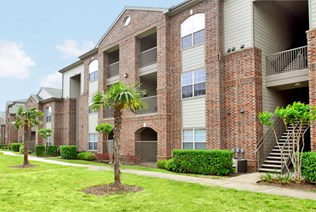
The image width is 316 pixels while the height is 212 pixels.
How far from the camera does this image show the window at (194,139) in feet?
57.1

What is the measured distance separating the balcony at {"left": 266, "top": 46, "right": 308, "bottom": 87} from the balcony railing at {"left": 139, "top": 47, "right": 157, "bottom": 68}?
8.49 metres

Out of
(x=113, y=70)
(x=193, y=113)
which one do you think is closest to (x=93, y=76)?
(x=113, y=70)

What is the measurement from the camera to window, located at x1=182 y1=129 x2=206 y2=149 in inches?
685

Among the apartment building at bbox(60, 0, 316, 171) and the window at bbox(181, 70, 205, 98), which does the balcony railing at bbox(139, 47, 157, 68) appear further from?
the window at bbox(181, 70, 205, 98)

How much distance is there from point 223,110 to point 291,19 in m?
7.97

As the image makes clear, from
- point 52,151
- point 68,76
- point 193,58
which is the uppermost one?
point 68,76

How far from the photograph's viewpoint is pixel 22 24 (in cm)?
2650

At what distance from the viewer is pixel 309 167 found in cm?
1075

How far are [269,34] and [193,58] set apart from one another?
15.3ft

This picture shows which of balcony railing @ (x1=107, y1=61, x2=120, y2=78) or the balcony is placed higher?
balcony railing @ (x1=107, y1=61, x2=120, y2=78)

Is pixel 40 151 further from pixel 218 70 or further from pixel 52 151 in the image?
pixel 218 70

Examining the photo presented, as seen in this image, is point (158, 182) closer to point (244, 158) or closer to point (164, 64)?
point (244, 158)

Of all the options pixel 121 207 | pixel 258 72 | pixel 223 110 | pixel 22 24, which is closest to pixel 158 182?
pixel 121 207

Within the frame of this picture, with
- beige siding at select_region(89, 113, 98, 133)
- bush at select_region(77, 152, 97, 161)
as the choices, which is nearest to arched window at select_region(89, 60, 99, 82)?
beige siding at select_region(89, 113, 98, 133)
